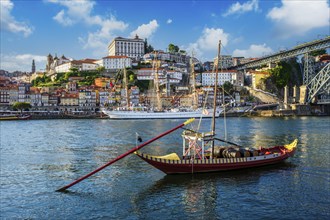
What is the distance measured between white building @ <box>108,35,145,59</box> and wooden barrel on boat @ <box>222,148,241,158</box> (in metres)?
127

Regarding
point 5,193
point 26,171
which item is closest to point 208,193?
point 5,193

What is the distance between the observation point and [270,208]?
637 inches

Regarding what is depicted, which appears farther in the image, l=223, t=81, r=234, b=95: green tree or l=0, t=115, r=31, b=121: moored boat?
l=223, t=81, r=234, b=95: green tree

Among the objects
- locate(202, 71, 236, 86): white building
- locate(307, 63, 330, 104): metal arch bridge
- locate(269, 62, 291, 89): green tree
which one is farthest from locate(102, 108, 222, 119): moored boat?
locate(269, 62, 291, 89): green tree

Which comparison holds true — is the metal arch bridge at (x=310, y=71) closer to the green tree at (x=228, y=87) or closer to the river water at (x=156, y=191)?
the green tree at (x=228, y=87)

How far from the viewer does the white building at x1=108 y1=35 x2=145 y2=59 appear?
14675 cm

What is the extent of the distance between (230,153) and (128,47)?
130687 millimetres

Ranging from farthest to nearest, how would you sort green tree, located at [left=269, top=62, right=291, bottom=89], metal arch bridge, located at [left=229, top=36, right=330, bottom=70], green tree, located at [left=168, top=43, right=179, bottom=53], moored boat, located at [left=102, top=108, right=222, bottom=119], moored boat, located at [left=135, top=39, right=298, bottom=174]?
green tree, located at [left=168, top=43, right=179, bottom=53] < green tree, located at [left=269, top=62, right=291, bottom=89] < moored boat, located at [left=102, top=108, right=222, bottom=119] < metal arch bridge, located at [left=229, top=36, right=330, bottom=70] < moored boat, located at [left=135, top=39, right=298, bottom=174]

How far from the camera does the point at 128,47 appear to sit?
149000 mm

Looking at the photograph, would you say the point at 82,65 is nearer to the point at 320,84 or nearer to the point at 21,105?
the point at 21,105

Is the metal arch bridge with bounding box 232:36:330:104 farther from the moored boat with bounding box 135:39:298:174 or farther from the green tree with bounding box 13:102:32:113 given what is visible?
the green tree with bounding box 13:102:32:113

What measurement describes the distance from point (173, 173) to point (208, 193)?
4072 millimetres

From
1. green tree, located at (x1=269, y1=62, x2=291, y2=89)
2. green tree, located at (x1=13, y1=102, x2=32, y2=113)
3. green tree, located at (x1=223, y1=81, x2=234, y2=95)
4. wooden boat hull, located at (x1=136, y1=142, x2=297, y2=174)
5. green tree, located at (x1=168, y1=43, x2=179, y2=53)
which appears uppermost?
green tree, located at (x1=168, y1=43, x2=179, y2=53)

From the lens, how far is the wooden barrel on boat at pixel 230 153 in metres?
23.5
